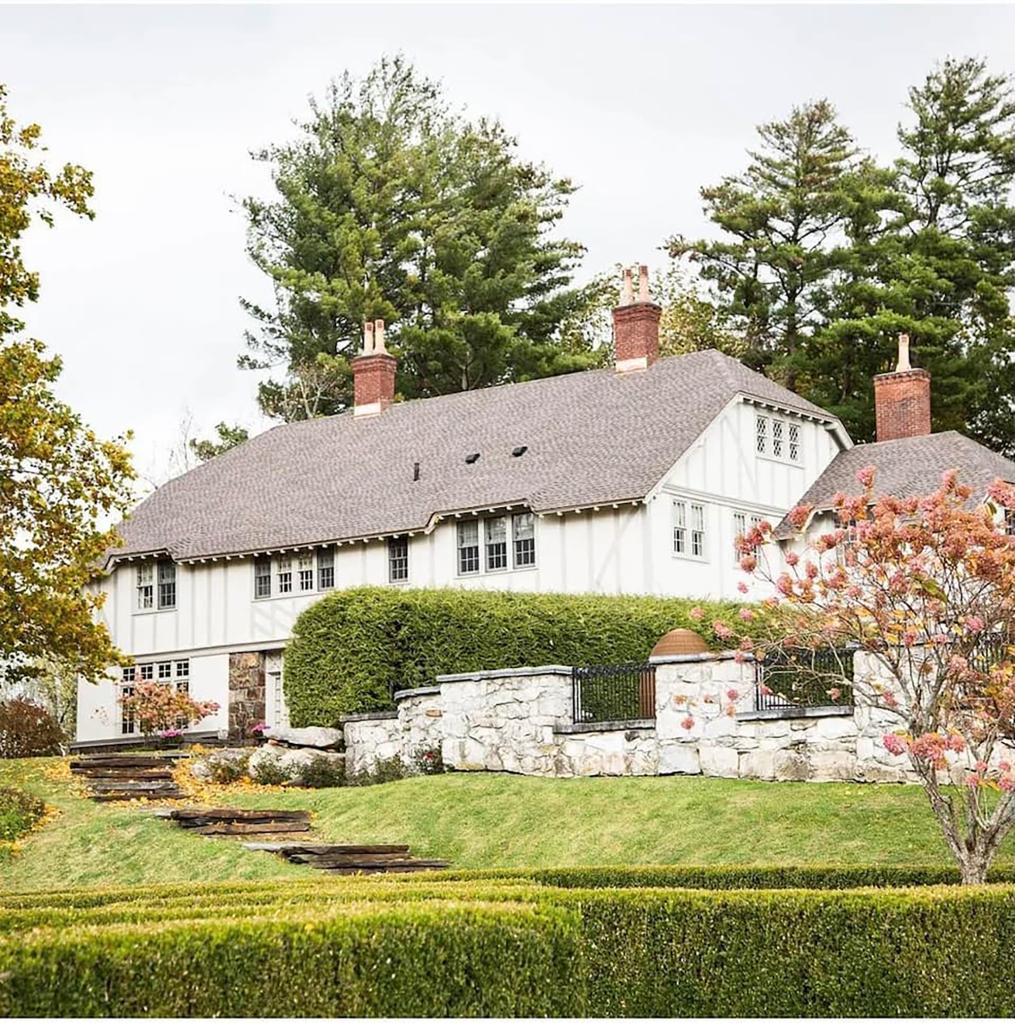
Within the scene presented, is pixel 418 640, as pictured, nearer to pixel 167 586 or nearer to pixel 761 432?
pixel 761 432

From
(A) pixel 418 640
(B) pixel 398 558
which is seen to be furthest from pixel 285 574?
(A) pixel 418 640

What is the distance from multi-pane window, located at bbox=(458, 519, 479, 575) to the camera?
124 ft

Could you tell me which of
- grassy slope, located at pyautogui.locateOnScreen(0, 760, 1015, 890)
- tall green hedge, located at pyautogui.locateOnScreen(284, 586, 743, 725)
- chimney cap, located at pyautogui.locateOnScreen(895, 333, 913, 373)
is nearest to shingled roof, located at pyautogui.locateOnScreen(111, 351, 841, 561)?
chimney cap, located at pyautogui.locateOnScreen(895, 333, 913, 373)

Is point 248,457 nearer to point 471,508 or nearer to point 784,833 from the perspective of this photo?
point 471,508

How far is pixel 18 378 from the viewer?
1027 inches

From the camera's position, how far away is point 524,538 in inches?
1460

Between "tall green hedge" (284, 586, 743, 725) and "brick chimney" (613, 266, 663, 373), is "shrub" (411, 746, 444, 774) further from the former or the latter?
"brick chimney" (613, 266, 663, 373)

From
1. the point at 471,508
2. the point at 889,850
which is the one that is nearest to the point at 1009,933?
the point at 889,850

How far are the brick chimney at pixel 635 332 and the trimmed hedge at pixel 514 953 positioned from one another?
26.6 metres

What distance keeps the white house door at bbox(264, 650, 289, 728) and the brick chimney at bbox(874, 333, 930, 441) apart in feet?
49.4

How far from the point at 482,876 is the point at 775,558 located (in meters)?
24.6

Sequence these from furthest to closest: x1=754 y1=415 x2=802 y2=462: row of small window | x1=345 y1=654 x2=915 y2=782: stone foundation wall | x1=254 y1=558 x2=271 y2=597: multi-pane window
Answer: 1. x1=254 y1=558 x2=271 y2=597: multi-pane window
2. x1=754 y1=415 x2=802 y2=462: row of small window
3. x1=345 y1=654 x2=915 y2=782: stone foundation wall

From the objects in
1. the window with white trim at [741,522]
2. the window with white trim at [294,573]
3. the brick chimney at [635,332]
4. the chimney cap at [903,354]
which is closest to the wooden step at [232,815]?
the window with white trim at [294,573]

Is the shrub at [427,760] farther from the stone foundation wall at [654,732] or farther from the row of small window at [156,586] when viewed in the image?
the row of small window at [156,586]
